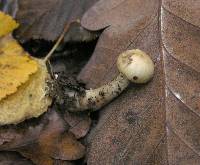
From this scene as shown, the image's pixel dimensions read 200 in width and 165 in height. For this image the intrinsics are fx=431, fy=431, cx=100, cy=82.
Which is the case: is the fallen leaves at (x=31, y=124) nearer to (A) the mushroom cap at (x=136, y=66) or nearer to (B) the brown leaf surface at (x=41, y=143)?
(B) the brown leaf surface at (x=41, y=143)

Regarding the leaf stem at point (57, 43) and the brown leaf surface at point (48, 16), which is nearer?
the leaf stem at point (57, 43)

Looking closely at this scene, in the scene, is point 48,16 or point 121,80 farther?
point 48,16

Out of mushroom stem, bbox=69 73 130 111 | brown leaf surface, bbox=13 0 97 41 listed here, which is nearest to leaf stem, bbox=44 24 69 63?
brown leaf surface, bbox=13 0 97 41

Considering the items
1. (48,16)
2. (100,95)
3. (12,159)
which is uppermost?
(48,16)

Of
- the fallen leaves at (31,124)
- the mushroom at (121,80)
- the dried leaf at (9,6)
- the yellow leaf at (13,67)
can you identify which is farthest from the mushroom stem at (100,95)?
the dried leaf at (9,6)

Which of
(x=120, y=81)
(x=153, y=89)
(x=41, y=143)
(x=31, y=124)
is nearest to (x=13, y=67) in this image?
(x=31, y=124)

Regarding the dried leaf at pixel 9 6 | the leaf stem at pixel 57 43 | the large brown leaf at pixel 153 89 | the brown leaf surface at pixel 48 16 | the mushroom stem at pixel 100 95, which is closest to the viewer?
the large brown leaf at pixel 153 89

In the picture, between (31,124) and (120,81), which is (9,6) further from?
(120,81)
